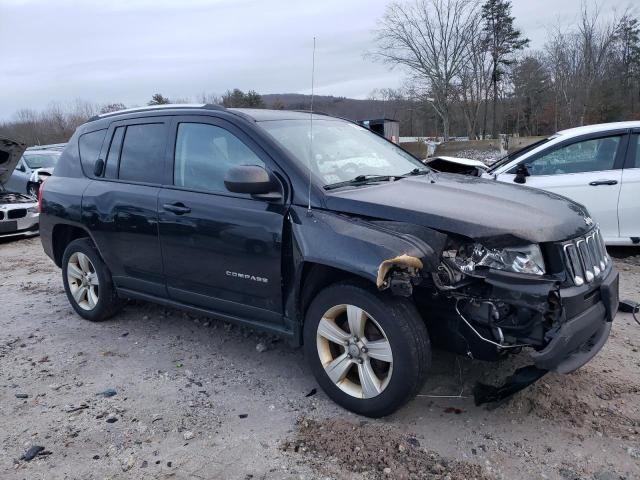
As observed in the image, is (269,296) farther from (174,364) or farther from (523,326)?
(523,326)

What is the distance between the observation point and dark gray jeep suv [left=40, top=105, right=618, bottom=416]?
284 centimetres

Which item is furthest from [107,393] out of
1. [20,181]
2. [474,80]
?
[474,80]

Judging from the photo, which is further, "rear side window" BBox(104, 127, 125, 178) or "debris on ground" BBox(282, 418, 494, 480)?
"rear side window" BBox(104, 127, 125, 178)

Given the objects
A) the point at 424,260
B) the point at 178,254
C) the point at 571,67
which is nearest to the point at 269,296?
the point at 178,254

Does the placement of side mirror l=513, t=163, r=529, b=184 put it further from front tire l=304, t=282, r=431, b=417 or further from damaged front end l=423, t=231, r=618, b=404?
front tire l=304, t=282, r=431, b=417

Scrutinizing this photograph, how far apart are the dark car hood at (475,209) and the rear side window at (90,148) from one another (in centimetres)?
255

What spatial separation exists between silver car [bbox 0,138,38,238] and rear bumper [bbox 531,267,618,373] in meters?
9.32

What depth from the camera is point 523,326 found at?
2809 millimetres

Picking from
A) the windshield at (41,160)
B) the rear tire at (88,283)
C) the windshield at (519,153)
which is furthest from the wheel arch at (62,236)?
the windshield at (41,160)

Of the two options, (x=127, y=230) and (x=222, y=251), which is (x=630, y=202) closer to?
(x=222, y=251)

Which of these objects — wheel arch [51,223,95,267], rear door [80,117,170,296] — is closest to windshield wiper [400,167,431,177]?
rear door [80,117,170,296]

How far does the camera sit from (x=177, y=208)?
390 centimetres

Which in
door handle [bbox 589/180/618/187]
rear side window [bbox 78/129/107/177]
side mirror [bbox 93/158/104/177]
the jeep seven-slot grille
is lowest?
the jeep seven-slot grille

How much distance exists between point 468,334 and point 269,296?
1293 mm
